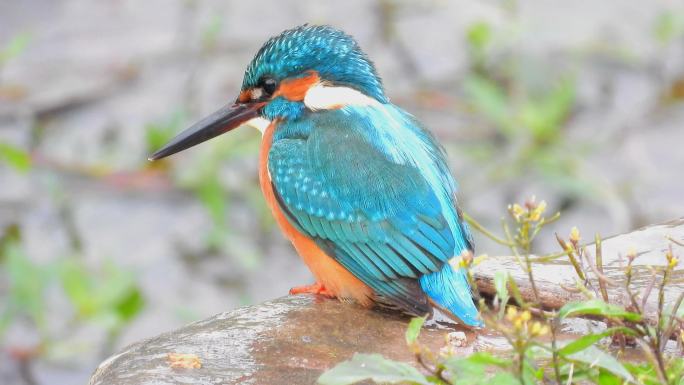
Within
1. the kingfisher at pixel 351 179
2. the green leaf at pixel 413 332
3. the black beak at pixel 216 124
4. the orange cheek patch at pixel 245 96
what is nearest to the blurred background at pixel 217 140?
the black beak at pixel 216 124

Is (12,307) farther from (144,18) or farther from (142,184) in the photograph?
(144,18)

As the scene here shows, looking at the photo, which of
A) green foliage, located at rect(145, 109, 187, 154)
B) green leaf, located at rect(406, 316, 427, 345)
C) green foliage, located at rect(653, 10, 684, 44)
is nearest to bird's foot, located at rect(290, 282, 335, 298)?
green leaf, located at rect(406, 316, 427, 345)

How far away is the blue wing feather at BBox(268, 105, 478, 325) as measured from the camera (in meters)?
3.47

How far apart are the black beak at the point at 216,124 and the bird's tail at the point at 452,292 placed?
909 mm

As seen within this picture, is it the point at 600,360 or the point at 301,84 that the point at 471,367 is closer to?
the point at 600,360

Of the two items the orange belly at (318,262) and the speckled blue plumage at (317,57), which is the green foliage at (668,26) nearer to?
the speckled blue plumage at (317,57)

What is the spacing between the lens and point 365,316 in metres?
3.47

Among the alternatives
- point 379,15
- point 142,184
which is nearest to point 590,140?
point 379,15

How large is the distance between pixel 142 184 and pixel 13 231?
0.63 meters

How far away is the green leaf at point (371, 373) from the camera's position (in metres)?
2.50

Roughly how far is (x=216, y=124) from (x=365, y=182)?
72 cm

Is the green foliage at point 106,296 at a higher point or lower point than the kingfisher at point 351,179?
lower

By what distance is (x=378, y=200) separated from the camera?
3619 mm

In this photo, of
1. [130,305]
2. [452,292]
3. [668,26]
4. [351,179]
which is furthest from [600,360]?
[668,26]
